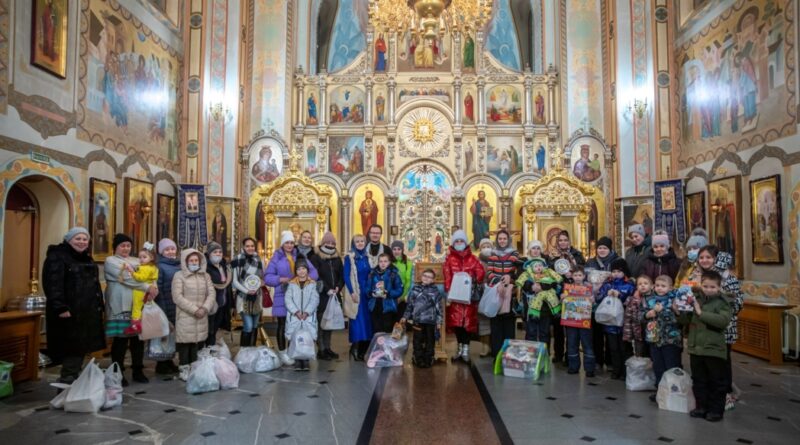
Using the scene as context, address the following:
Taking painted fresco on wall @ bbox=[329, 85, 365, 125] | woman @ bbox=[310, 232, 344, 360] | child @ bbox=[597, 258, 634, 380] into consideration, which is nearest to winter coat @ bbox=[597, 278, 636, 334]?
child @ bbox=[597, 258, 634, 380]

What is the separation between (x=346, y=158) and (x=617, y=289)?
417 inches

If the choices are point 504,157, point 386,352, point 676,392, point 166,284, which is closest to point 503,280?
point 386,352

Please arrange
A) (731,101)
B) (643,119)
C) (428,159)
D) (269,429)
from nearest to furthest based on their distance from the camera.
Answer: (269,429), (731,101), (643,119), (428,159)

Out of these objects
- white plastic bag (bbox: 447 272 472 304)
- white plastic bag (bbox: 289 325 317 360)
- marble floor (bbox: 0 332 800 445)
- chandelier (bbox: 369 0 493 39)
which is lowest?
marble floor (bbox: 0 332 800 445)

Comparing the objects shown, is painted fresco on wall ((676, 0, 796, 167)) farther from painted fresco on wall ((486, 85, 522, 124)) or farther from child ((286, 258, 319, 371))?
child ((286, 258, 319, 371))

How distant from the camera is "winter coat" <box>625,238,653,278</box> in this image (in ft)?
21.4

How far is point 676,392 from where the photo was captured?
5098 millimetres

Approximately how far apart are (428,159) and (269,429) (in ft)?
38.4

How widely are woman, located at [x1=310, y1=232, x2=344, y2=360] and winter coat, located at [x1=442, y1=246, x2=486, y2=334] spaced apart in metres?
1.51

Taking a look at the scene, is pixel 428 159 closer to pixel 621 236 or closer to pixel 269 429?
pixel 621 236

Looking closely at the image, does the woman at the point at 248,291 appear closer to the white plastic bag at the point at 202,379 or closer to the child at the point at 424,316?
the white plastic bag at the point at 202,379

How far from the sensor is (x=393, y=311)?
7465mm

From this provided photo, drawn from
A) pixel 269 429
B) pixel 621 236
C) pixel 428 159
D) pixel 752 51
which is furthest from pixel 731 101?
pixel 269 429

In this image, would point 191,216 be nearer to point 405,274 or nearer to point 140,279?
point 140,279
